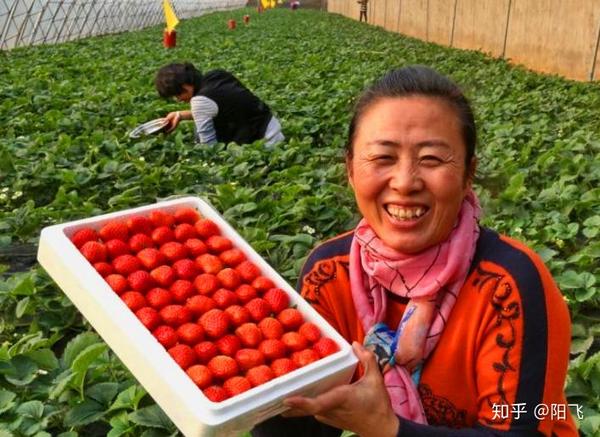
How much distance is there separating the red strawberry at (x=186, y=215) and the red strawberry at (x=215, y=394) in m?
0.63

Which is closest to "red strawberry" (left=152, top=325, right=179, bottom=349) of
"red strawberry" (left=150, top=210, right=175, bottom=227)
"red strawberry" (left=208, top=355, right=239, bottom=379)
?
"red strawberry" (left=208, top=355, right=239, bottom=379)

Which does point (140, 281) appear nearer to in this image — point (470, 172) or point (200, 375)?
point (200, 375)

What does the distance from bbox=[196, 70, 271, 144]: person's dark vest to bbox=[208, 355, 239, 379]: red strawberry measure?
500 centimetres

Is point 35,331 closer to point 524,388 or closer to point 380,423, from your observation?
point 380,423

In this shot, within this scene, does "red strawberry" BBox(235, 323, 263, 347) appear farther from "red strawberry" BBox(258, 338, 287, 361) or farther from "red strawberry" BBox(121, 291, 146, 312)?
"red strawberry" BBox(121, 291, 146, 312)

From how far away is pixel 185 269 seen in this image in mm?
1744

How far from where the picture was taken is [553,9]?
36.9 ft

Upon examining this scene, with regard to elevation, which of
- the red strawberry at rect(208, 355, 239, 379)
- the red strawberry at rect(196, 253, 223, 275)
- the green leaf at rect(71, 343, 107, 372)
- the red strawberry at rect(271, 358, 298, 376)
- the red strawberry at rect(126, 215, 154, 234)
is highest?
the red strawberry at rect(126, 215, 154, 234)

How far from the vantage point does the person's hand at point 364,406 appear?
1467 mm

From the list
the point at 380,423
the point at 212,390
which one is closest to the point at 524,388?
the point at 380,423

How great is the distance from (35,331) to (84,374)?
0.71 m

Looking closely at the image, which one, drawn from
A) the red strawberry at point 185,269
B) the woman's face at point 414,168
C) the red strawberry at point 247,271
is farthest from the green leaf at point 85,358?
the woman's face at point 414,168

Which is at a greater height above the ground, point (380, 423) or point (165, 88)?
point (380, 423)

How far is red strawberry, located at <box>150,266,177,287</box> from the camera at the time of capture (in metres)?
1.71
